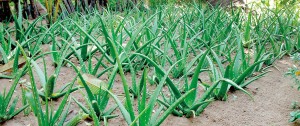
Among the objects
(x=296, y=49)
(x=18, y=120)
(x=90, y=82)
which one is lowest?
(x=296, y=49)

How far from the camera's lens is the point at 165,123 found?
146 centimetres

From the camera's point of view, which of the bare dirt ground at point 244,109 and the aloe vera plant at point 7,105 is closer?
the aloe vera plant at point 7,105

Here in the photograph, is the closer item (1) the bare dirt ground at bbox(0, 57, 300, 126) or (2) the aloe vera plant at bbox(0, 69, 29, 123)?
(2) the aloe vera plant at bbox(0, 69, 29, 123)

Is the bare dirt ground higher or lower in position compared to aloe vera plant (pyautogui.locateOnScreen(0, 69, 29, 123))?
lower

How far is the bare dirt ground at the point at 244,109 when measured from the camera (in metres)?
1.47

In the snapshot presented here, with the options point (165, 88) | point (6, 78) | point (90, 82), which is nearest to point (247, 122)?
point (165, 88)

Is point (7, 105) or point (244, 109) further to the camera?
point (244, 109)

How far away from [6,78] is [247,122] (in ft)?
4.49

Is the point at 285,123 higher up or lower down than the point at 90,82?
lower down

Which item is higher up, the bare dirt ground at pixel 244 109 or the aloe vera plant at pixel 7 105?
the aloe vera plant at pixel 7 105

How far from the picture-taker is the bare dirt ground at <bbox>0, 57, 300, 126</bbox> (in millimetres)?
1475

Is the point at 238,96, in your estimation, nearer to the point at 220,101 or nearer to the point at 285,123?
the point at 220,101

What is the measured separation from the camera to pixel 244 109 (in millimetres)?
1676

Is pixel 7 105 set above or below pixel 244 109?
above
